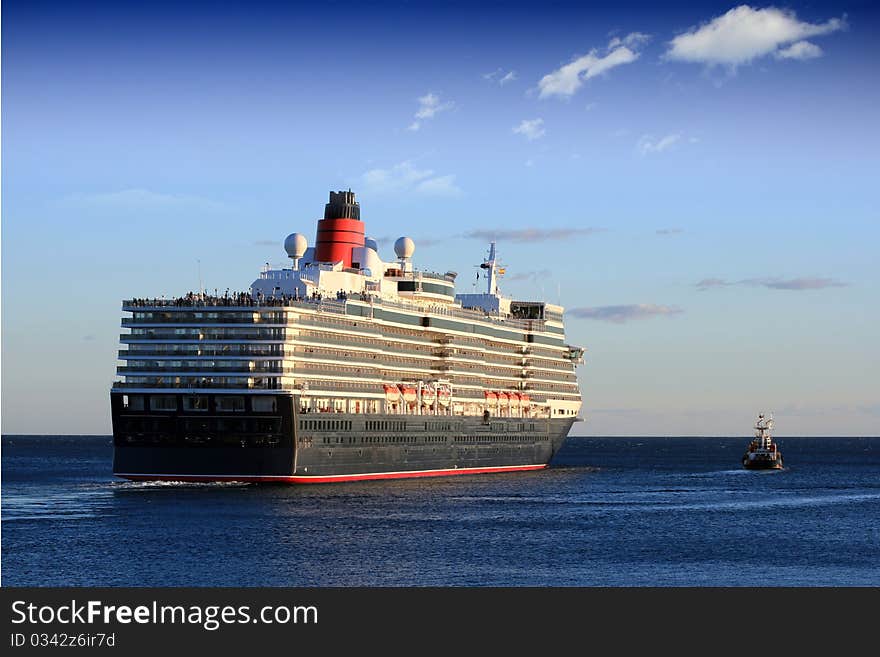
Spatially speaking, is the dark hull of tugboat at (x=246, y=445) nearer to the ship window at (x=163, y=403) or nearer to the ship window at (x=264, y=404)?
the ship window at (x=264, y=404)

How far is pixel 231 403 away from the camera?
104 meters

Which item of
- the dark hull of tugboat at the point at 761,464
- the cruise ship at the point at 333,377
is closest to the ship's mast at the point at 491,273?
the cruise ship at the point at 333,377

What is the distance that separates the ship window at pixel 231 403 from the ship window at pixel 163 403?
10.9ft

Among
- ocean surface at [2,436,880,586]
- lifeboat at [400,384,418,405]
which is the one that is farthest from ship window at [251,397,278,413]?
lifeboat at [400,384,418,405]

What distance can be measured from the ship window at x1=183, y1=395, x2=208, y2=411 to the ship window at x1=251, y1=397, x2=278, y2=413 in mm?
3418

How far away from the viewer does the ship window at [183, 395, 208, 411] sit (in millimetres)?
104125

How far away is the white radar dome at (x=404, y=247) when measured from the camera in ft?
450

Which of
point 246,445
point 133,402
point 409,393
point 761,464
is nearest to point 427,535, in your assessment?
point 246,445

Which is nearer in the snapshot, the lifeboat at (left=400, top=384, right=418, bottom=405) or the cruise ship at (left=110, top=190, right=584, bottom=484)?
the cruise ship at (left=110, top=190, right=584, bottom=484)

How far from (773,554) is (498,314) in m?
79.1

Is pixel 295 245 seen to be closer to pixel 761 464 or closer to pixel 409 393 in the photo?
pixel 409 393

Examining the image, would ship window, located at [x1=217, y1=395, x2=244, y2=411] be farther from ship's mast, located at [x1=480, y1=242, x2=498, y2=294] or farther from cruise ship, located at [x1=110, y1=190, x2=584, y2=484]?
ship's mast, located at [x1=480, y1=242, x2=498, y2=294]

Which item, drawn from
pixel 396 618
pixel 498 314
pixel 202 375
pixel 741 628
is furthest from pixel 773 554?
pixel 498 314

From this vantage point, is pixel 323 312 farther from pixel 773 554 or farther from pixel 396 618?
pixel 396 618
